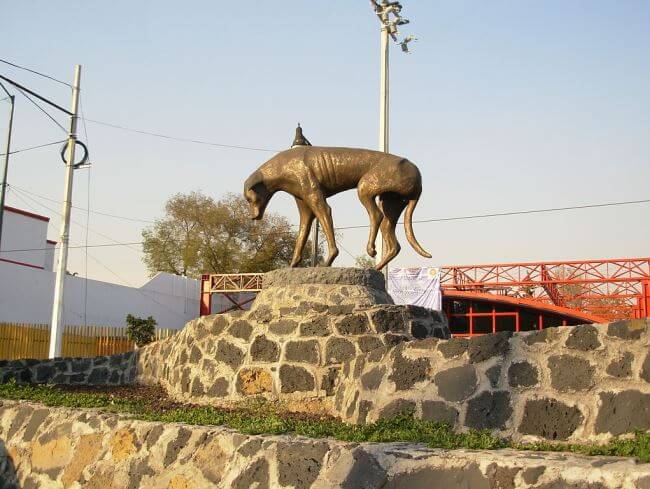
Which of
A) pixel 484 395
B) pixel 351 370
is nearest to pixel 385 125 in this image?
pixel 351 370

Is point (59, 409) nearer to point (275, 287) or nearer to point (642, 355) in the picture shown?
point (275, 287)

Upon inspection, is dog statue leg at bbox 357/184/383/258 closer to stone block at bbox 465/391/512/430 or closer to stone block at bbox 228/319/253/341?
stone block at bbox 228/319/253/341

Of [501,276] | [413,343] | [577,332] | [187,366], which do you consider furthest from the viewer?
[501,276]

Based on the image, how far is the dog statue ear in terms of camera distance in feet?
33.6

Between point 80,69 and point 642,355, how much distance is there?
1687cm

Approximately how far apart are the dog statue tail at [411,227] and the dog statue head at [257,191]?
6.47 feet

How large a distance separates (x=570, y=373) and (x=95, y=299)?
28624 mm

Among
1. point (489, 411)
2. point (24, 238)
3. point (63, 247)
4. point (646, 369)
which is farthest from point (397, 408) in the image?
point (24, 238)

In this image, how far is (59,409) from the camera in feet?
22.8

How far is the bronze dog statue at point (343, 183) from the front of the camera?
383 inches

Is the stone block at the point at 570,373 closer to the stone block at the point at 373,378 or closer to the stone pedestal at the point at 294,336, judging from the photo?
the stone block at the point at 373,378

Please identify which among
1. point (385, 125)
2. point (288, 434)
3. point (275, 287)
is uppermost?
point (385, 125)

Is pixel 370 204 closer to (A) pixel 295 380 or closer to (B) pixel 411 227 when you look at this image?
(B) pixel 411 227

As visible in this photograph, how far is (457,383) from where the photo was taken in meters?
5.82
